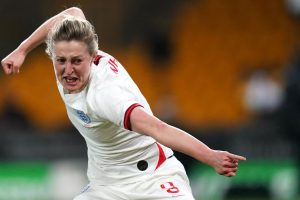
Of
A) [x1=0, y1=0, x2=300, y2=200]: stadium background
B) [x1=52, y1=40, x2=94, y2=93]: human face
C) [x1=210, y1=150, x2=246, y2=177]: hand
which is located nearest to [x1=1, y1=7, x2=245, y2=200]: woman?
[x1=52, y1=40, x2=94, y2=93]: human face

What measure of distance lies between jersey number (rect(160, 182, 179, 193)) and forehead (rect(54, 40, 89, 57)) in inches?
38.4

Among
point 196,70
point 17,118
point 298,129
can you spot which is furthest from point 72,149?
point 196,70

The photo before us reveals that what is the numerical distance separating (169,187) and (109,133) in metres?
0.50

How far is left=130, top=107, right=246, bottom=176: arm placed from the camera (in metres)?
4.18

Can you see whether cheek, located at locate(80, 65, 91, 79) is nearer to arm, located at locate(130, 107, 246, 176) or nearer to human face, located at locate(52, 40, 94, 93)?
human face, located at locate(52, 40, 94, 93)

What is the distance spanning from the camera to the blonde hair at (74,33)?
4.81 m

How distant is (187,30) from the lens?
52.6ft

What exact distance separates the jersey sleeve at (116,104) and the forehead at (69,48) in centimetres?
28

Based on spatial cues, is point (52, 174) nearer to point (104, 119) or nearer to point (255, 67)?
point (255, 67)

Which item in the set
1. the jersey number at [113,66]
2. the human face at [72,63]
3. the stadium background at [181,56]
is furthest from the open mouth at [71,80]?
the stadium background at [181,56]

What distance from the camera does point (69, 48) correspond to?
4797mm

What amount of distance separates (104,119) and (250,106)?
369 inches

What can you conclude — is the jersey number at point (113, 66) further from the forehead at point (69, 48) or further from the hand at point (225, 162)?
the hand at point (225, 162)

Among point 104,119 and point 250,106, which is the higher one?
point 104,119
